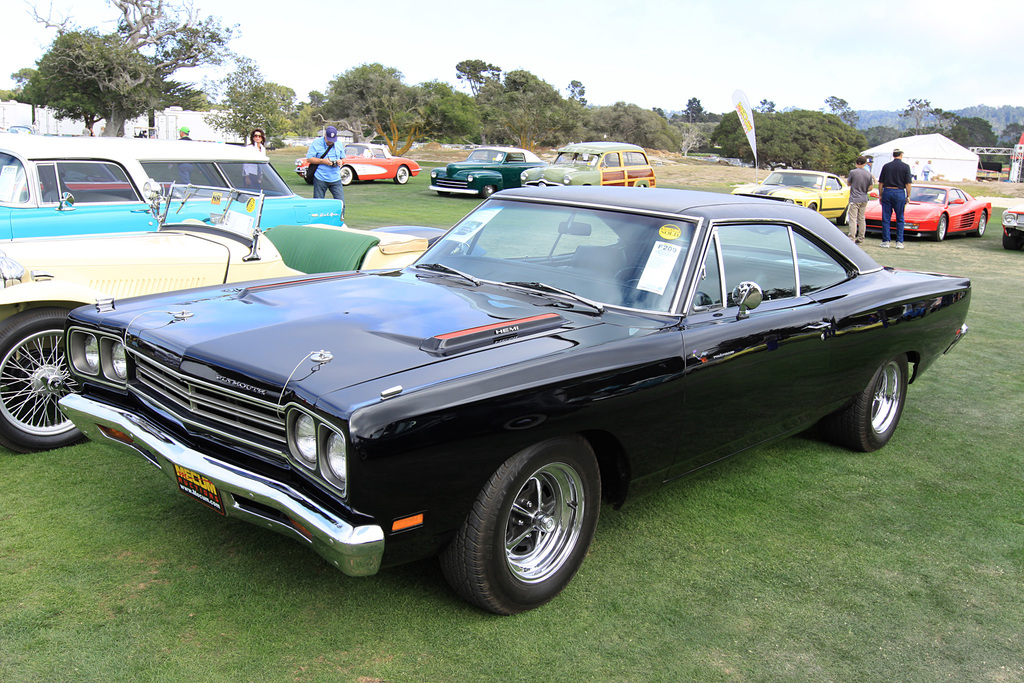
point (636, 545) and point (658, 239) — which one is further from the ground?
point (658, 239)

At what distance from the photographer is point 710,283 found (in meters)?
3.73

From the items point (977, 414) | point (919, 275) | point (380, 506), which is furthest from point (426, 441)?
point (977, 414)

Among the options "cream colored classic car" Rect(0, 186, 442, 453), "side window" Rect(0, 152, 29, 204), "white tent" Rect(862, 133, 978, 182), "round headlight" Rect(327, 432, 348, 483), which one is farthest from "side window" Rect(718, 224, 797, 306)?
"white tent" Rect(862, 133, 978, 182)

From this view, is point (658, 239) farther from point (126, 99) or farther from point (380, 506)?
point (126, 99)

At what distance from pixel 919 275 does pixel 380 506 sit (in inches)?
160

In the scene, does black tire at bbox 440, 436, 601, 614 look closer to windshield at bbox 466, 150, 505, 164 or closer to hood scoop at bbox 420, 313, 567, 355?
hood scoop at bbox 420, 313, 567, 355

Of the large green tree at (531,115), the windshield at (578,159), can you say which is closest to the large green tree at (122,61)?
the large green tree at (531,115)

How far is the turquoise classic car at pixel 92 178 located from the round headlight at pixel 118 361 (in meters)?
3.16

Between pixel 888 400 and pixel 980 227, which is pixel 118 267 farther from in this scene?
pixel 980 227

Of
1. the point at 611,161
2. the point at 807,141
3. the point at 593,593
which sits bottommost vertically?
the point at 593,593

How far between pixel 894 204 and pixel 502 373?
14.8 meters

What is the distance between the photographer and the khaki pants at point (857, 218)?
15.7 m

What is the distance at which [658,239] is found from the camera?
3.79 meters

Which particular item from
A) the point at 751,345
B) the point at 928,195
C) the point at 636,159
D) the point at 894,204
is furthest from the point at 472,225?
the point at 636,159
